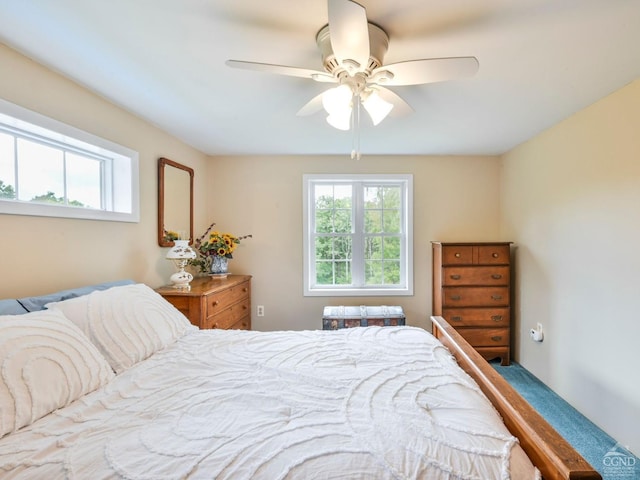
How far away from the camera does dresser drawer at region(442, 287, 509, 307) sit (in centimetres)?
303

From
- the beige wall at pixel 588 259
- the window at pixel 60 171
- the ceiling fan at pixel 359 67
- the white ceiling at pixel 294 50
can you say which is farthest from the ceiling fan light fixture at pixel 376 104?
the window at pixel 60 171

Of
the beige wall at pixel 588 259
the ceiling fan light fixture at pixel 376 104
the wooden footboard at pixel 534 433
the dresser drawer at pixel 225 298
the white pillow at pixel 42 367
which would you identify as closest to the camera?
the wooden footboard at pixel 534 433

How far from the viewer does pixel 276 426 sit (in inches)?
36.0

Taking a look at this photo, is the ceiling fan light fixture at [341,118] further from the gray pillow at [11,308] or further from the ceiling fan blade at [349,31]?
the gray pillow at [11,308]

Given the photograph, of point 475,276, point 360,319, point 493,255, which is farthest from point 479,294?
point 360,319

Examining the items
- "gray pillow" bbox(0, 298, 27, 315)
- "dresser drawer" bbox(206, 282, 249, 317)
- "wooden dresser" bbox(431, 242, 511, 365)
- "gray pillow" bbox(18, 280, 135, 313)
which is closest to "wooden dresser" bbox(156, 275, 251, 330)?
"dresser drawer" bbox(206, 282, 249, 317)

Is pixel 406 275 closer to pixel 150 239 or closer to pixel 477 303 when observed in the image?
pixel 477 303

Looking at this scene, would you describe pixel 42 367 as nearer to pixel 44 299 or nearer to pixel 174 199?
pixel 44 299

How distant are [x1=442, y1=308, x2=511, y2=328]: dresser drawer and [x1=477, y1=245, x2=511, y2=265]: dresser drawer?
484 millimetres

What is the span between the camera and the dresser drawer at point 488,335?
304 centimetres

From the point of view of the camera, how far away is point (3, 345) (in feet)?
3.12

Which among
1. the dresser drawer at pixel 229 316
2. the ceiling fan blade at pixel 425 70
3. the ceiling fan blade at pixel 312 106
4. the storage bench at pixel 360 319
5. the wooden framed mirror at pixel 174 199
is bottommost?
the storage bench at pixel 360 319

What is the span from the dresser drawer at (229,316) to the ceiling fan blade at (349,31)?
6.81ft

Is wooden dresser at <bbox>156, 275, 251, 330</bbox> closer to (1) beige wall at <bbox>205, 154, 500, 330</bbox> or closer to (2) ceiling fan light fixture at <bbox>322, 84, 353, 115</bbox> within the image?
(1) beige wall at <bbox>205, 154, 500, 330</bbox>
